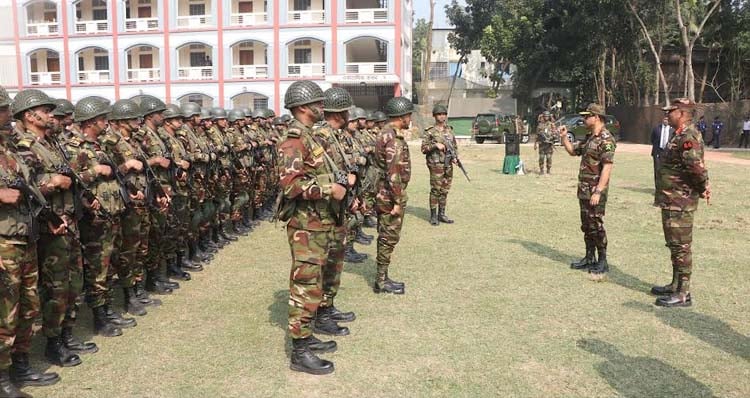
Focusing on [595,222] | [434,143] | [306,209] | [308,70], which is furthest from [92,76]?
[306,209]

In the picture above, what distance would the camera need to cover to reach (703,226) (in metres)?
9.23

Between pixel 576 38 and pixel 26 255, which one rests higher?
pixel 576 38

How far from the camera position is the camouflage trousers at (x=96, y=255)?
4648mm

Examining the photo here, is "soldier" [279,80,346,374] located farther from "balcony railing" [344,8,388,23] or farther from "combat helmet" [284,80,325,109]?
"balcony railing" [344,8,388,23]

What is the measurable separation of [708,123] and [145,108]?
28404 millimetres

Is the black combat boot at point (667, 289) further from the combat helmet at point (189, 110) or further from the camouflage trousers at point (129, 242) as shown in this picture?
the combat helmet at point (189, 110)

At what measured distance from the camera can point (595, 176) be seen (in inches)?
255

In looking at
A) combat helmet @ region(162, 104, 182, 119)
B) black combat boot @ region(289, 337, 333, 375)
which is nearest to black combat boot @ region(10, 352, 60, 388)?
black combat boot @ region(289, 337, 333, 375)

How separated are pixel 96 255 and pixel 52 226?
0.70 meters

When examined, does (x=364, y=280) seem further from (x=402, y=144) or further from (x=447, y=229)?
(x=447, y=229)

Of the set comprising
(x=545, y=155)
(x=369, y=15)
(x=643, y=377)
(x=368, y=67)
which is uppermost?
(x=369, y=15)

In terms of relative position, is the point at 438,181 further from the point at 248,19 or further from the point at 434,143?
the point at 248,19

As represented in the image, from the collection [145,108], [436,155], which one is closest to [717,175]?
[436,155]

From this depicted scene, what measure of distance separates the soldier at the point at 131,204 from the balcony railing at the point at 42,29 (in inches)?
1383
